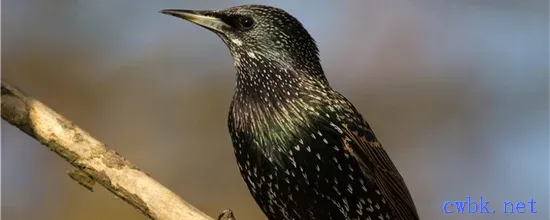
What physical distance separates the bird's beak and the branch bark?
2.12 feet

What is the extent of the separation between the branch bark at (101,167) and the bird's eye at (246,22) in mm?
807

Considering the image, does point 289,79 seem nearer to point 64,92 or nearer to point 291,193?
point 291,193

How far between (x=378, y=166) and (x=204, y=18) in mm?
970

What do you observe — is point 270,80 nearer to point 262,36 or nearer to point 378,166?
point 262,36

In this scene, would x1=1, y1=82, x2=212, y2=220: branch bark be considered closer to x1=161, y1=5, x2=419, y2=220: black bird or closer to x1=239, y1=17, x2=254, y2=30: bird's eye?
x1=161, y1=5, x2=419, y2=220: black bird

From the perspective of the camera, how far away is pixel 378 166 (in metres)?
3.66

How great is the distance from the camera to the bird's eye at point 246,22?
11.8ft

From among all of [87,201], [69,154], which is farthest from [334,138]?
[87,201]

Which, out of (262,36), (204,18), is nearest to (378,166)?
(262,36)

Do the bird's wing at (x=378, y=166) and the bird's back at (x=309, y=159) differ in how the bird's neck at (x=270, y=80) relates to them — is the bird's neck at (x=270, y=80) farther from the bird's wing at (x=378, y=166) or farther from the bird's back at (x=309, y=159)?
the bird's wing at (x=378, y=166)

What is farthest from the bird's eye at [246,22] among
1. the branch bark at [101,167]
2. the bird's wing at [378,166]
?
the branch bark at [101,167]

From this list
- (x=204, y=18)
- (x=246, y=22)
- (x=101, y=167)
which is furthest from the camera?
(x=246, y=22)

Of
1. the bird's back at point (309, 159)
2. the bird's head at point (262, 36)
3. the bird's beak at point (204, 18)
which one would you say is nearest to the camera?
the bird's back at point (309, 159)

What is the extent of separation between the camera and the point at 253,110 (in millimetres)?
3438
